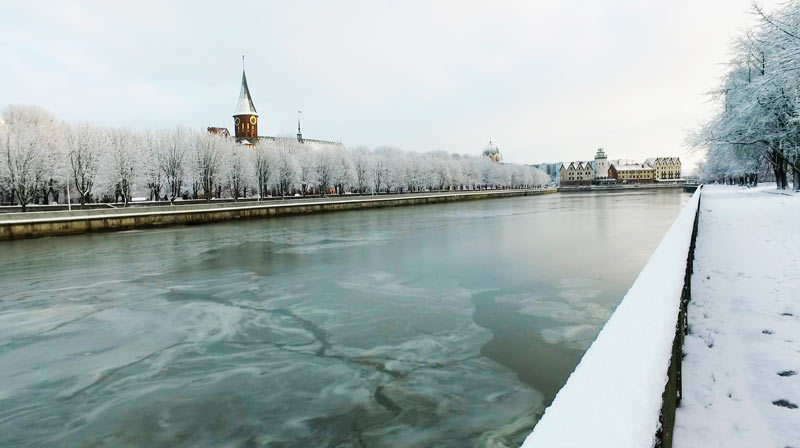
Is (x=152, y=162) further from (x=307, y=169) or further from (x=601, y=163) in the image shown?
(x=601, y=163)

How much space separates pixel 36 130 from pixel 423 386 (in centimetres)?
5300

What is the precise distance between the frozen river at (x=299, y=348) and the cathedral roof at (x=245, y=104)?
88.6m

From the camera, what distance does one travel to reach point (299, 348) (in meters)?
7.66

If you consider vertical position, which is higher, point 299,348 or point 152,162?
point 152,162

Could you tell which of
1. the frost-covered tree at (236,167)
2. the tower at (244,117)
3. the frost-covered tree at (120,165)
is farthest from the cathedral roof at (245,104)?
the frost-covered tree at (120,165)

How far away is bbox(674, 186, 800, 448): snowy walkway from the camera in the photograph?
13.3 ft

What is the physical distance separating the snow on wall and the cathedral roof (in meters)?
105

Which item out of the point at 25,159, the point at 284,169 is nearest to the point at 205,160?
the point at 284,169

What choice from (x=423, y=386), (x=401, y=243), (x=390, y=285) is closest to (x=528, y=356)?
(x=423, y=386)

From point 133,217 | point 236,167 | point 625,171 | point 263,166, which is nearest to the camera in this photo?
point 133,217

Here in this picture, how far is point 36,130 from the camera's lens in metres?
43.7

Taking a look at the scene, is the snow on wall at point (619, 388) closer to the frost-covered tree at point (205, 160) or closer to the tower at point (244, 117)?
the frost-covered tree at point (205, 160)

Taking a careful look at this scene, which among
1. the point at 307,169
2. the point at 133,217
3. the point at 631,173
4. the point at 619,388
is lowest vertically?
the point at 619,388

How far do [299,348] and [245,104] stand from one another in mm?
101474
